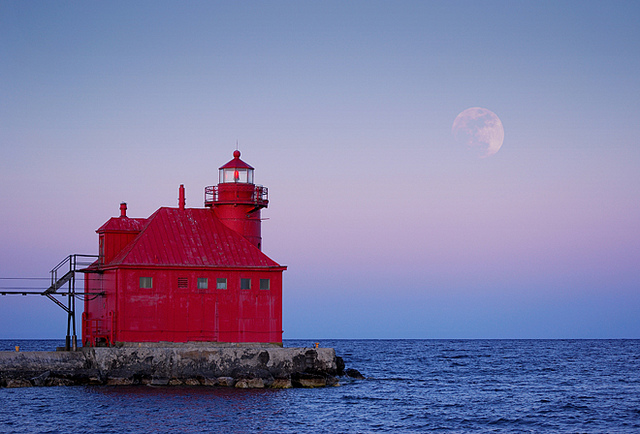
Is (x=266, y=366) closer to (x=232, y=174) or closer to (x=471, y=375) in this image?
(x=232, y=174)

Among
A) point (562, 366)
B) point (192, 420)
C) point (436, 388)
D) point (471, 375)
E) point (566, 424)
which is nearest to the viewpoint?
point (192, 420)

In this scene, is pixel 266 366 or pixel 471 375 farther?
pixel 471 375

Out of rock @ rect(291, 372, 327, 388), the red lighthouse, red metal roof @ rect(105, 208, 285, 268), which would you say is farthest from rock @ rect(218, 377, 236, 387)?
red metal roof @ rect(105, 208, 285, 268)

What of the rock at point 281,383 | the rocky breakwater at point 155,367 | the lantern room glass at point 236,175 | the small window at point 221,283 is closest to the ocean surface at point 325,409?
the rock at point 281,383

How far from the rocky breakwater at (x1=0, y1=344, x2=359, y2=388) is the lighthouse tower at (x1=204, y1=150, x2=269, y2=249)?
648cm

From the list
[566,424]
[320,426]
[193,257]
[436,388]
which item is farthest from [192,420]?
[436,388]

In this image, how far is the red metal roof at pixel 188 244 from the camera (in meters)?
34.6

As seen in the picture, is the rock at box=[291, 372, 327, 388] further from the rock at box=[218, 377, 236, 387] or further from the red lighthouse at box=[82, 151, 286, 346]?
the rock at box=[218, 377, 236, 387]

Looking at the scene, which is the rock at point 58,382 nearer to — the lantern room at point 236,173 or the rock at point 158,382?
the rock at point 158,382

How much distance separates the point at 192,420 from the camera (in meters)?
25.9

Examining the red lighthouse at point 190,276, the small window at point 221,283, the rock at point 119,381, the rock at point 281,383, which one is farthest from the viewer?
the small window at point 221,283

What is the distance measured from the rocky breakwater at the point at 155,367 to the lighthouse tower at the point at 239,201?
21.3 feet

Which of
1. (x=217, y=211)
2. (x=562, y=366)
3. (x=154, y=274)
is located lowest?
(x=562, y=366)

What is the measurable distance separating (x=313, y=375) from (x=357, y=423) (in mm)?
7413
